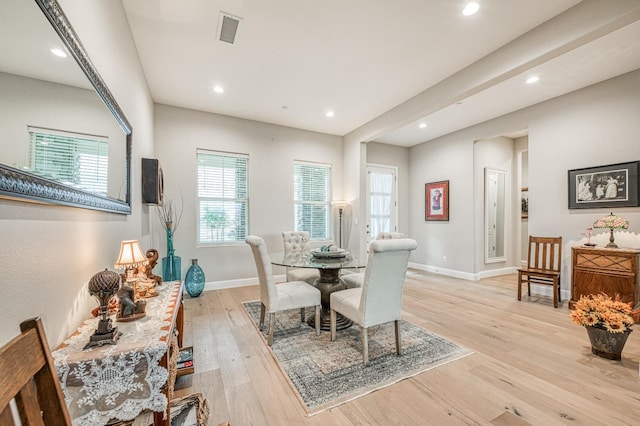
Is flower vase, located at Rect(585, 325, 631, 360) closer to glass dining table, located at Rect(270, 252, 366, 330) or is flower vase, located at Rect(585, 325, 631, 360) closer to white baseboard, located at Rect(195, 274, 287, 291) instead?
glass dining table, located at Rect(270, 252, 366, 330)

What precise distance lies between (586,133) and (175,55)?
17.3 feet

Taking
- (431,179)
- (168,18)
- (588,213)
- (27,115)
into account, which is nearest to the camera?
(27,115)

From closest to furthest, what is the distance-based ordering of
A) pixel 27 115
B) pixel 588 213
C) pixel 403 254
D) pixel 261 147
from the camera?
1. pixel 27 115
2. pixel 403 254
3. pixel 588 213
4. pixel 261 147

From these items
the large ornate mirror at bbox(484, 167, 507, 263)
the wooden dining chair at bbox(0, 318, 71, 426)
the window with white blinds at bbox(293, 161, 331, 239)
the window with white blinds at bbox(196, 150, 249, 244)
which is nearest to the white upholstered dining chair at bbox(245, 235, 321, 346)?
the wooden dining chair at bbox(0, 318, 71, 426)

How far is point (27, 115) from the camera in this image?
35.5 inches

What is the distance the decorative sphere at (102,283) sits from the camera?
1.20 metres

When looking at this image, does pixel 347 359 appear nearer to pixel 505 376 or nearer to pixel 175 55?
pixel 505 376

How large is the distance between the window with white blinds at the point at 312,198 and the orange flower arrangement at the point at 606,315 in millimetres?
3842

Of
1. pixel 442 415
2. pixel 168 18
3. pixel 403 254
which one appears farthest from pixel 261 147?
pixel 442 415

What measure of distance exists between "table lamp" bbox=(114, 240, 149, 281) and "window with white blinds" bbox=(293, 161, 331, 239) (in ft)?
11.3

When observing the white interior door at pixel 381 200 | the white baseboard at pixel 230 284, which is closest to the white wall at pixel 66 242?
the white baseboard at pixel 230 284

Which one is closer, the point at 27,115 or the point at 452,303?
the point at 27,115

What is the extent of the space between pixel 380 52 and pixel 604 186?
3.37 meters

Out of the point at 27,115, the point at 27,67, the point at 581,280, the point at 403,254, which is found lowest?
the point at 581,280
